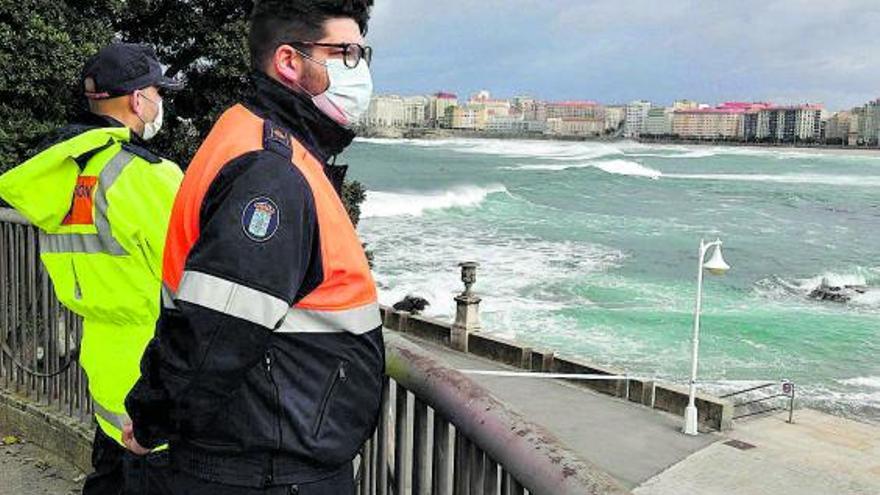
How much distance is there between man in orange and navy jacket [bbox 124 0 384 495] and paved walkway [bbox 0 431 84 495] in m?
2.60

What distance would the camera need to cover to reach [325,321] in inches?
69.4

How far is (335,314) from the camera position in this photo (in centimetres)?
176

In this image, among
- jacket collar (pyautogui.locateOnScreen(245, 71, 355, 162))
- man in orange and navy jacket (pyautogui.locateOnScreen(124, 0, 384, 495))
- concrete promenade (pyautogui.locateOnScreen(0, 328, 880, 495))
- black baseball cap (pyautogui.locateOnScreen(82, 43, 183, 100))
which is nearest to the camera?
man in orange and navy jacket (pyautogui.locateOnScreen(124, 0, 384, 495))

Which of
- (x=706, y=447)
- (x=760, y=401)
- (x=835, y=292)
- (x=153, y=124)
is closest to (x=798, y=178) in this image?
(x=835, y=292)

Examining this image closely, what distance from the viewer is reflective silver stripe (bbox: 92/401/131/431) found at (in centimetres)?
268

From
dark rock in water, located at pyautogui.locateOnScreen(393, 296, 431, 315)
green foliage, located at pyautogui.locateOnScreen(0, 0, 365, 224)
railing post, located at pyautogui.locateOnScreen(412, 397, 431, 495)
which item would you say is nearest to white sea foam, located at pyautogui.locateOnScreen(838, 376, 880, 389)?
dark rock in water, located at pyautogui.locateOnScreen(393, 296, 431, 315)

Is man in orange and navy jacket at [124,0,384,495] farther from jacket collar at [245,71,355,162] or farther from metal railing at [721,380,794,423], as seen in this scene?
metal railing at [721,380,794,423]

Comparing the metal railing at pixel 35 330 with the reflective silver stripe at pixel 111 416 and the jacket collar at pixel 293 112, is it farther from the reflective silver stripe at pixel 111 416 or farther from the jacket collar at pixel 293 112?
the jacket collar at pixel 293 112

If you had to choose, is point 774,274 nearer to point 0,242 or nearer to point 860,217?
point 860,217

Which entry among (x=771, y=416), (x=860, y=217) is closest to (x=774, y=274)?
(x=771, y=416)

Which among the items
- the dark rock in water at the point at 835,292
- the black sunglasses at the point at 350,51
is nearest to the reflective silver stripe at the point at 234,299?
the black sunglasses at the point at 350,51

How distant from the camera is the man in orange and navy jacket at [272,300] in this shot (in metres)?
1.66

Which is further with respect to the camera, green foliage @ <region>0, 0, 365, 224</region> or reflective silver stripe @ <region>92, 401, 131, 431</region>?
green foliage @ <region>0, 0, 365, 224</region>

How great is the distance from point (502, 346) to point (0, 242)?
672 inches
